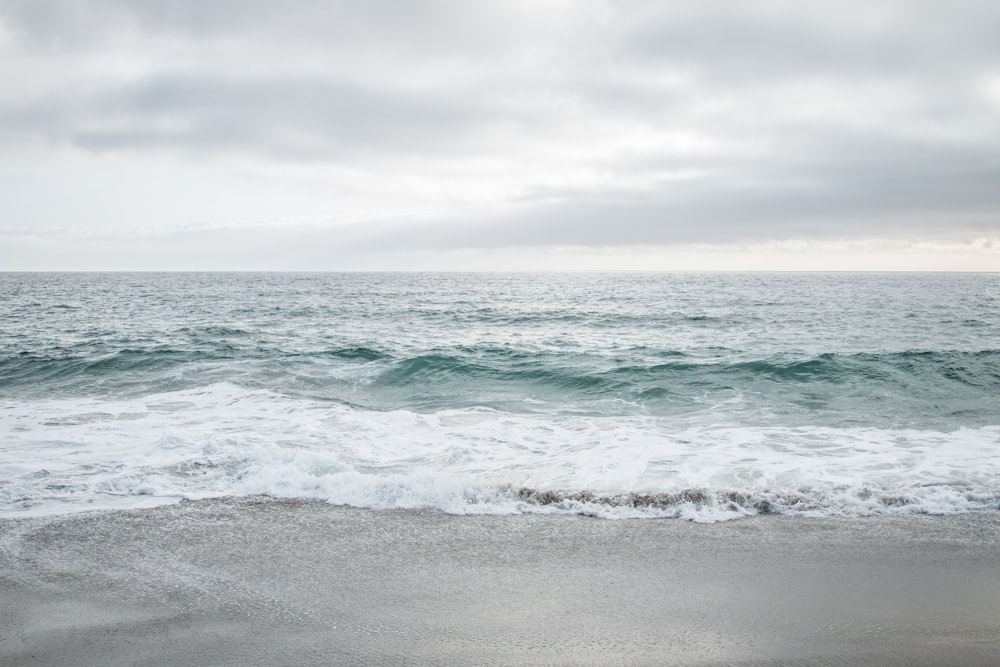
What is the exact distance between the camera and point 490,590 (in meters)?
4.83

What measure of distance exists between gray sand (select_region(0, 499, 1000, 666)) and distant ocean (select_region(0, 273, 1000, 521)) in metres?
0.69

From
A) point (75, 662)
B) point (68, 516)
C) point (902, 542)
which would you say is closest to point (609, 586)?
point (902, 542)

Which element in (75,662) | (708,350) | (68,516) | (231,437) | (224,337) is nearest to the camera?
(75,662)

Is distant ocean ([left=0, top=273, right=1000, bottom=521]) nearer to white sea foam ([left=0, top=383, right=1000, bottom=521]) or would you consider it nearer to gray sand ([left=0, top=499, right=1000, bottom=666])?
white sea foam ([left=0, top=383, right=1000, bottom=521])

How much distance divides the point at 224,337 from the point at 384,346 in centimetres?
658

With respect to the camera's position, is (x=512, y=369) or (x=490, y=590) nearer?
(x=490, y=590)

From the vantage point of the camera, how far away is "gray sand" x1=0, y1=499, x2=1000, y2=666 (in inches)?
158

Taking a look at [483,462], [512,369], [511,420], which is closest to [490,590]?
[483,462]

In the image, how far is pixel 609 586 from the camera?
4.90 meters

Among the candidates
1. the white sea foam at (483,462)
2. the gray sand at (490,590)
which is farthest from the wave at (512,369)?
the gray sand at (490,590)

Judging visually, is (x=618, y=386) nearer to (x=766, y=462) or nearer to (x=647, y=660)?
(x=766, y=462)

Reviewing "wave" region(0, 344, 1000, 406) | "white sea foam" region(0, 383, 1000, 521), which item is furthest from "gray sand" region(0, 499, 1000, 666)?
"wave" region(0, 344, 1000, 406)

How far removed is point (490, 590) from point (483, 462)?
396 centimetres

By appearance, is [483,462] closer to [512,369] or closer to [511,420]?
[511,420]
